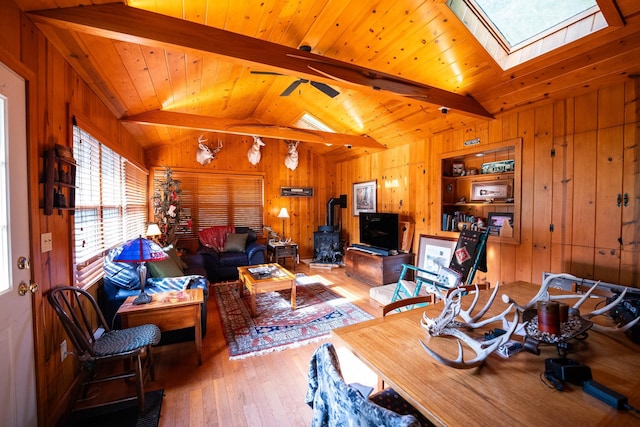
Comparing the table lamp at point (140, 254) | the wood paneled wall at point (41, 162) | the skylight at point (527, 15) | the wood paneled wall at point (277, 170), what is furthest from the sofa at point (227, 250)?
the skylight at point (527, 15)

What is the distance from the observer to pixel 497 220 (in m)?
3.63

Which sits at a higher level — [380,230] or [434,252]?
[380,230]

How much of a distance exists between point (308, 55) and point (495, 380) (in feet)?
8.81

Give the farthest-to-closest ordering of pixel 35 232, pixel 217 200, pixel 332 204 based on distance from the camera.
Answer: pixel 332 204 → pixel 217 200 → pixel 35 232

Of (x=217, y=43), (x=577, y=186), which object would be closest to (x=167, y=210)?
(x=217, y=43)

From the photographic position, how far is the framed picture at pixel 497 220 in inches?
139

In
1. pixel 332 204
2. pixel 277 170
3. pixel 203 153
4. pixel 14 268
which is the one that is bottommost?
pixel 14 268

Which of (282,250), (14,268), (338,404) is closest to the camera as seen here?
(338,404)

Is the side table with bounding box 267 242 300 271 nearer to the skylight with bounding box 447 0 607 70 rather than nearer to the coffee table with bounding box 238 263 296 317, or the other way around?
the coffee table with bounding box 238 263 296 317

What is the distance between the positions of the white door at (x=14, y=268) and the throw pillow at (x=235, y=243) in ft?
12.7

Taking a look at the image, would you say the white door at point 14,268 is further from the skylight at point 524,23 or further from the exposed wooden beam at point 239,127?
the skylight at point 524,23

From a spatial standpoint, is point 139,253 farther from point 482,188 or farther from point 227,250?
point 482,188

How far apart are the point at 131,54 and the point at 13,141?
127 centimetres

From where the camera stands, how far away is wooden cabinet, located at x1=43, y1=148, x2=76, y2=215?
1.70 metres
